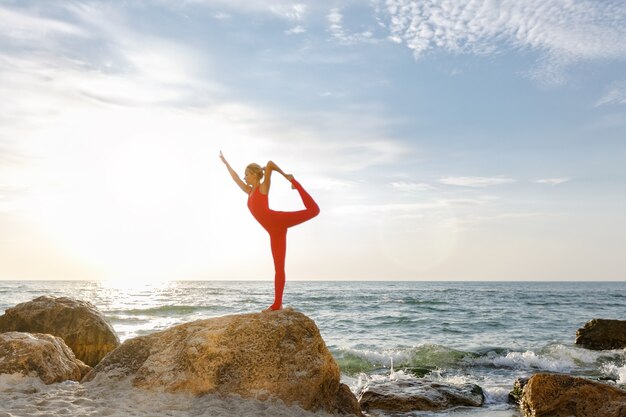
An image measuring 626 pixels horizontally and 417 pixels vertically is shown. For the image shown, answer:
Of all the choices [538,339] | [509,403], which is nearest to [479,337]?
[538,339]

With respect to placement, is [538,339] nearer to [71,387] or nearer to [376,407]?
[376,407]

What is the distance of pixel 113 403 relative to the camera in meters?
6.48

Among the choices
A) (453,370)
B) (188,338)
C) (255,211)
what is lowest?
(453,370)

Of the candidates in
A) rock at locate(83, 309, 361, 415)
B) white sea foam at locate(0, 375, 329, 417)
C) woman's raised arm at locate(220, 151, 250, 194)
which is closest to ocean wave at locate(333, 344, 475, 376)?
rock at locate(83, 309, 361, 415)

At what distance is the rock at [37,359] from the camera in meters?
7.44

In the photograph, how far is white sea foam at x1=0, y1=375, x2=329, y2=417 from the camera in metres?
6.14

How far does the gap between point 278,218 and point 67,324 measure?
18.2 feet

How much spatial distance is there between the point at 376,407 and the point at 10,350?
6.17 meters

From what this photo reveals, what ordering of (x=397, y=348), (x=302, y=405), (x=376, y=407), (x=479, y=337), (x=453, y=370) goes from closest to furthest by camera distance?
1. (x=302, y=405)
2. (x=376, y=407)
3. (x=453, y=370)
4. (x=397, y=348)
5. (x=479, y=337)

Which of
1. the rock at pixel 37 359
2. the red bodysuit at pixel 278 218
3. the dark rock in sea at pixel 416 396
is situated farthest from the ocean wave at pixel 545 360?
the rock at pixel 37 359

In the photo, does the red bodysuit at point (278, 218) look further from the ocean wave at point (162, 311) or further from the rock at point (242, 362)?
the ocean wave at point (162, 311)

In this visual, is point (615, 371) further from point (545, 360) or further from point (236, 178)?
point (236, 178)

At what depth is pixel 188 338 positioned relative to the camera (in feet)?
24.5

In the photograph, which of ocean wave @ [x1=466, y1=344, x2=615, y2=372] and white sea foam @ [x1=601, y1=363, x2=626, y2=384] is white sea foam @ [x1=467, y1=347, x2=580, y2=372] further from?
white sea foam @ [x1=601, y1=363, x2=626, y2=384]
